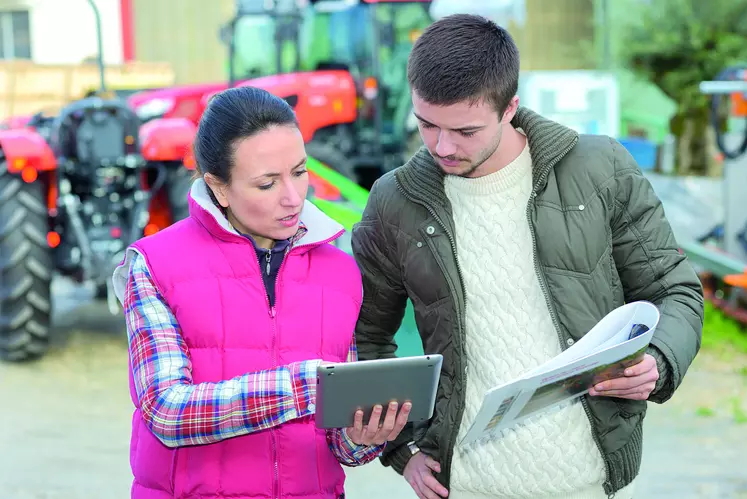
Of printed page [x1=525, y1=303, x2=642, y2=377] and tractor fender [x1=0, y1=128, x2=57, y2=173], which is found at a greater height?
printed page [x1=525, y1=303, x2=642, y2=377]

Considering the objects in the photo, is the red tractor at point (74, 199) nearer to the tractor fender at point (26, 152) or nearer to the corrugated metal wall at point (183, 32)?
the tractor fender at point (26, 152)

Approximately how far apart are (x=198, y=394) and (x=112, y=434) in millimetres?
3565

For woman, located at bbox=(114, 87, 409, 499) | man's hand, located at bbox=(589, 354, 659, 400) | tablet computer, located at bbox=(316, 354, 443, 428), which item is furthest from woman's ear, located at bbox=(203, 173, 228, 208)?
man's hand, located at bbox=(589, 354, 659, 400)

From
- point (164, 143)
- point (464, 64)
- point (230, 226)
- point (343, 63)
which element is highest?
point (464, 64)

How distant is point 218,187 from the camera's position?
2020mm

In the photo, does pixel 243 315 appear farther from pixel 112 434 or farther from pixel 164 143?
pixel 164 143

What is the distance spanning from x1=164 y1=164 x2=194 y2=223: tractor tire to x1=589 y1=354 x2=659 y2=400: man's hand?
15.7ft

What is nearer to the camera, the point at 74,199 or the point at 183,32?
the point at 74,199

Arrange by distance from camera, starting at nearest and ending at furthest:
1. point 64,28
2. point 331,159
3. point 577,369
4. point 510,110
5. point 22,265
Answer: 1. point 577,369
2. point 510,110
3. point 22,265
4. point 331,159
5. point 64,28

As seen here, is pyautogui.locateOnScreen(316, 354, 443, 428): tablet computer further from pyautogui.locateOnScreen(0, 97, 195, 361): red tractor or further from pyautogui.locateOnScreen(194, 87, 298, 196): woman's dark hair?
pyautogui.locateOnScreen(0, 97, 195, 361): red tractor

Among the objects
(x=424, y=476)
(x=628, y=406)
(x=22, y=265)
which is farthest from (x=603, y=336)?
(x=22, y=265)

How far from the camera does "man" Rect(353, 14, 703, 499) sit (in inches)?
80.0

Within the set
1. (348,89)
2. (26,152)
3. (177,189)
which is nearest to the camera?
(26,152)

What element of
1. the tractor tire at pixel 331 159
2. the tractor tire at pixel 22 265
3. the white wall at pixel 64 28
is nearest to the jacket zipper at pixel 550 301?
the tractor tire at pixel 22 265
